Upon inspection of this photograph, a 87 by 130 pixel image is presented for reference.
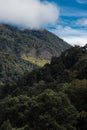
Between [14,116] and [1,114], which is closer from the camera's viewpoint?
[14,116]

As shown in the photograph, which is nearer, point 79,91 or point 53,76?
point 79,91

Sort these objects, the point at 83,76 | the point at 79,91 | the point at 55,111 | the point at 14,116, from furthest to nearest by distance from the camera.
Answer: the point at 83,76
the point at 14,116
the point at 79,91
the point at 55,111

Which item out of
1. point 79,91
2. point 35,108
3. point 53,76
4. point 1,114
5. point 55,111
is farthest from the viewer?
point 53,76

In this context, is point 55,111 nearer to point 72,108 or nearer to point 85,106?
point 72,108

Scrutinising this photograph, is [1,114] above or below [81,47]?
below

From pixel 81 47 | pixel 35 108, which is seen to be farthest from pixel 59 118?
pixel 81 47

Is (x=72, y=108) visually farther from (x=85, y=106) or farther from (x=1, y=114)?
(x=1, y=114)

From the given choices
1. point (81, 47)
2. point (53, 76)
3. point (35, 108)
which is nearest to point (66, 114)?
point (35, 108)

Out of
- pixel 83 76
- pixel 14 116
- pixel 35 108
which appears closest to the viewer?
pixel 35 108

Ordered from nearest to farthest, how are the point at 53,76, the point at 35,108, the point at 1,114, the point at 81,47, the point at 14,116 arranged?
the point at 35,108, the point at 14,116, the point at 1,114, the point at 53,76, the point at 81,47
